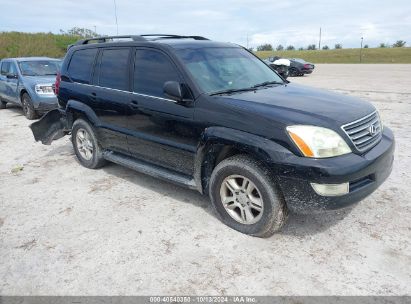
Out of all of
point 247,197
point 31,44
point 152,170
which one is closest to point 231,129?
point 247,197

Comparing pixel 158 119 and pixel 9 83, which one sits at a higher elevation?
pixel 9 83

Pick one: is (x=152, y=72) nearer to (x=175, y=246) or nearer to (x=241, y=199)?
(x=241, y=199)

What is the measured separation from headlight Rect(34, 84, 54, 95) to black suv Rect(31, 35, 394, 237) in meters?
5.12

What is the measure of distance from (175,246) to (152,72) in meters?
2.05

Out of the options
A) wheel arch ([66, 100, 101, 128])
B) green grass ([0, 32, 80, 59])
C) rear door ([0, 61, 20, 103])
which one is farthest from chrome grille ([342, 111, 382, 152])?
green grass ([0, 32, 80, 59])

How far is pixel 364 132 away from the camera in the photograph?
11.4 feet

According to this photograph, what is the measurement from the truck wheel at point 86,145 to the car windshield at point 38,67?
599cm

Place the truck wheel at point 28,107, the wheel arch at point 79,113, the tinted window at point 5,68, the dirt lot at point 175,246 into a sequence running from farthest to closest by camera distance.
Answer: the tinted window at point 5,68 < the truck wheel at point 28,107 < the wheel arch at point 79,113 < the dirt lot at point 175,246

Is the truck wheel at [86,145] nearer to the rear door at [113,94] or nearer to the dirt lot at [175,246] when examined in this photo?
the rear door at [113,94]

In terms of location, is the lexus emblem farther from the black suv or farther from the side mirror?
the side mirror

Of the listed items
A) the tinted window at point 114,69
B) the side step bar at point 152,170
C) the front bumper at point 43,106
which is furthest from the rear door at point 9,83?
the side step bar at point 152,170

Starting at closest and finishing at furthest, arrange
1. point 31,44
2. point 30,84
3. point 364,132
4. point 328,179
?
point 328,179
point 364,132
point 30,84
point 31,44

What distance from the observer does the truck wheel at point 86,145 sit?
5457mm

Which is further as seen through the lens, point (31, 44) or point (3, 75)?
point (31, 44)
